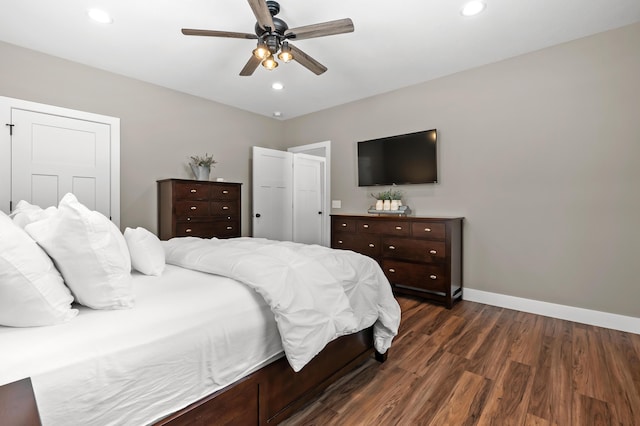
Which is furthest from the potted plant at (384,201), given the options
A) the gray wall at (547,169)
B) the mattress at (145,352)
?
the mattress at (145,352)

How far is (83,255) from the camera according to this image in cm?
113

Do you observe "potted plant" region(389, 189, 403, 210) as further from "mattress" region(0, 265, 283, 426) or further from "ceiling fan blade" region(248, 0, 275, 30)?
"mattress" region(0, 265, 283, 426)

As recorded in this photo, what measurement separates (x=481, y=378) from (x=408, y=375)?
0.45 m

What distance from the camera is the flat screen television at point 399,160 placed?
12.4 ft

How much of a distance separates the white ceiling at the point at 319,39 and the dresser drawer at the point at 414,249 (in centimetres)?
198

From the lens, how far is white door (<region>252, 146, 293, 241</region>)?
471cm

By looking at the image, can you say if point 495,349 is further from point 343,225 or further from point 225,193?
point 225,193

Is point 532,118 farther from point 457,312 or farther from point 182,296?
point 182,296

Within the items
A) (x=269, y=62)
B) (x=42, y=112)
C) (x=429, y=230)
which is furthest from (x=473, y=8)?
(x=42, y=112)

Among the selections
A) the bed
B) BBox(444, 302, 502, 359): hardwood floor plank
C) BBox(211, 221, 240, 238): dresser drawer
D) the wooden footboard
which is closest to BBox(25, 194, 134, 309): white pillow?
the bed

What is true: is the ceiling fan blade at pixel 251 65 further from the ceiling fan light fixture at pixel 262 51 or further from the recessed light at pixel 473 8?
the recessed light at pixel 473 8

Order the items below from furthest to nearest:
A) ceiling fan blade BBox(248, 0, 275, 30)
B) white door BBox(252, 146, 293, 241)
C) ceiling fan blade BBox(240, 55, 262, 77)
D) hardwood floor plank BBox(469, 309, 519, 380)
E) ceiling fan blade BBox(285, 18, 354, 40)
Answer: white door BBox(252, 146, 293, 241)
ceiling fan blade BBox(240, 55, 262, 77)
ceiling fan blade BBox(285, 18, 354, 40)
hardwood floor plank BBox(469, 309, 519, 380)
ceiling fan blade BBox(248, 0, 275, 30)

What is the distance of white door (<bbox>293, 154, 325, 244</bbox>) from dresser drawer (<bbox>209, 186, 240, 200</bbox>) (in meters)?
0.98

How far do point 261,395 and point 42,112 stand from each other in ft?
11.8
